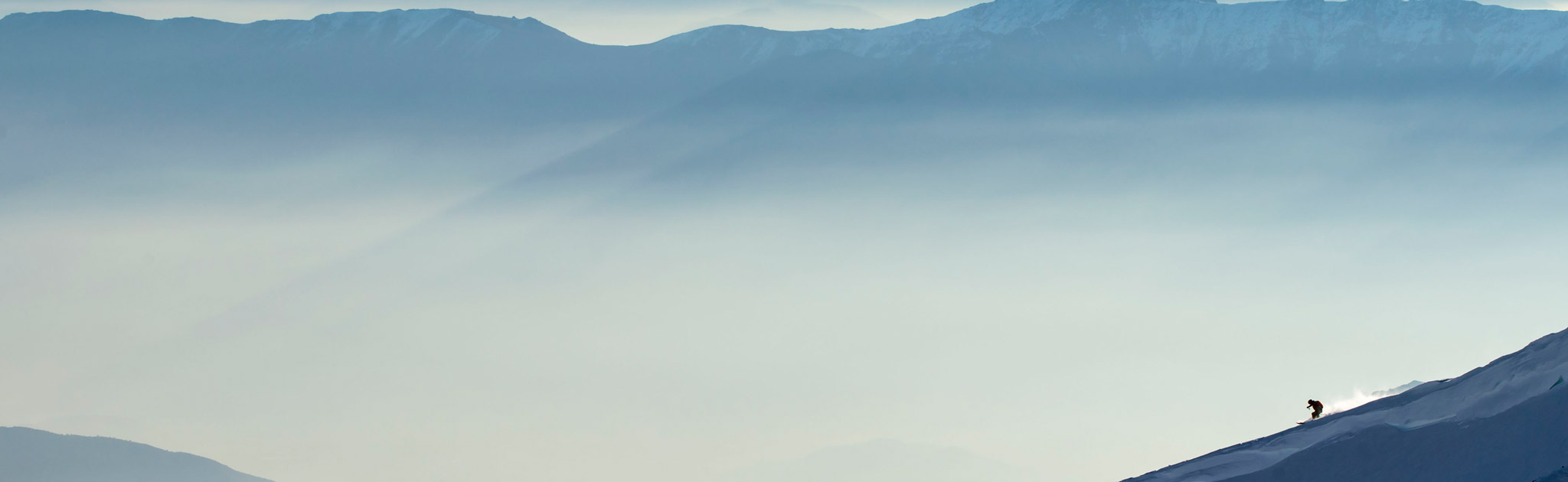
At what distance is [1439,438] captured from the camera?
6212 centimetres

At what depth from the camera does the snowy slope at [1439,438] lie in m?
60.0

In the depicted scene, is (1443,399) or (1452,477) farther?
(1443,399)

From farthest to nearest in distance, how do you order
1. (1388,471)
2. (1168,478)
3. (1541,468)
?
(1168,478), (1388,471), (1541,468)

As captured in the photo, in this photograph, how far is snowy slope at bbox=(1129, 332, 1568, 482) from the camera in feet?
197

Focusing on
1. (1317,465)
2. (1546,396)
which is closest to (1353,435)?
(1317,465)

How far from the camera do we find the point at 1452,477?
60.2 metres

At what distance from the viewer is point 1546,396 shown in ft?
201

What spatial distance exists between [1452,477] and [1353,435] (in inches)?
193

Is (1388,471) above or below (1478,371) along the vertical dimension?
below

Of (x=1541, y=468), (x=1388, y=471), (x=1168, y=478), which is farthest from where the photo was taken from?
(x=1168, y=478)

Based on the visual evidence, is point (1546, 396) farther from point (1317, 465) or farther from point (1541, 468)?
point (1317, 465)

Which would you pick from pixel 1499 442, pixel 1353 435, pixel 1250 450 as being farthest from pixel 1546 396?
pixel 1250 450

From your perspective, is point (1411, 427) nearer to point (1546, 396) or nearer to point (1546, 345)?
point (1546, 396)

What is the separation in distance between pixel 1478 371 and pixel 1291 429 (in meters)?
8.12
